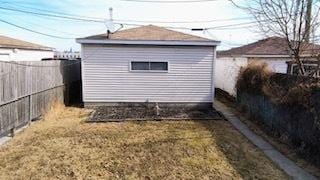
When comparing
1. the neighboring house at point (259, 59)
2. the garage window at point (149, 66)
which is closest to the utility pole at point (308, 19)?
the neighboring house at point (259, 59)

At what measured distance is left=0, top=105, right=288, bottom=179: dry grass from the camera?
641cm

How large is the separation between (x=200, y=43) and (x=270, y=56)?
5.09m

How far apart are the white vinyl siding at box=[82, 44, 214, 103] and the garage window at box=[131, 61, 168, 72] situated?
0.15 meters

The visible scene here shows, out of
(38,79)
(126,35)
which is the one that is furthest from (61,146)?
(126,35)

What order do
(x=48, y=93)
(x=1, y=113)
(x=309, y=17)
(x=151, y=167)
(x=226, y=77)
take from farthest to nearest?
(x=226, y=77) → (x=48, y=93) → (x=309, y=17) → (x=1, y=113) → (x=151, y=167)

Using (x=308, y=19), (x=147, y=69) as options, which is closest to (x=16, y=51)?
(x=147, y=69)

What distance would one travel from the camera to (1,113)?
8.10 metres

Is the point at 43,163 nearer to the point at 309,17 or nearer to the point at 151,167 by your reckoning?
the point at 151,167

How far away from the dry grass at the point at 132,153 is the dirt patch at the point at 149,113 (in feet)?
3.29

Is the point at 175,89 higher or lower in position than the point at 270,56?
lower

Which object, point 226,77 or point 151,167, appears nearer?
point 151,167

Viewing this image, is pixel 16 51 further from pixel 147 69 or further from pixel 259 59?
pixel 259 59

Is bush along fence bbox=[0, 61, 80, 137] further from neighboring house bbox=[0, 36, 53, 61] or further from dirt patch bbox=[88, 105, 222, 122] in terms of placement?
neighboring house bbox=[0, 36, 53, 61]

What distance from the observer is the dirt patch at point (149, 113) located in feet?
38.3
